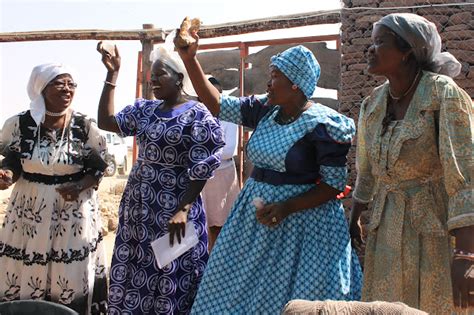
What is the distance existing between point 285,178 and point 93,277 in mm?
2024

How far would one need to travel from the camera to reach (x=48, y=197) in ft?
14.2

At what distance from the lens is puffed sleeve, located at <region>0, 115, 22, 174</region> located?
14.3ft

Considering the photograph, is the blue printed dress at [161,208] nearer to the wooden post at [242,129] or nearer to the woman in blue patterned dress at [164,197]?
the woman in blue patterned dress at [164,197]

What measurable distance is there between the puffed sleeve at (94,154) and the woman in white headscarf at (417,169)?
2.26 metres

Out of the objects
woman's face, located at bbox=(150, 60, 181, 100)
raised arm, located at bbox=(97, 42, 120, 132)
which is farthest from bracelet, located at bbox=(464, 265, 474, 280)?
raised arm, located at bbox=(97, 42, 120, 132)

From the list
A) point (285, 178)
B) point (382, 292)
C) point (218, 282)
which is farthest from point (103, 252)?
point (382, 292)

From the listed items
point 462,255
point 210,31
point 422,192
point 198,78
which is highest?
point 210,31

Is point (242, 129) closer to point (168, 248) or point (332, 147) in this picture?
point (168, 248)

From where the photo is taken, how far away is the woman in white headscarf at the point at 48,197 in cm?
434

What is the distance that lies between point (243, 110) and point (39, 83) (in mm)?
1709

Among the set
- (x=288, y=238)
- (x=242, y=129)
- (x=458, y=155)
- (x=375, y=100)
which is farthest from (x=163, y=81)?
(x=242, y=129)

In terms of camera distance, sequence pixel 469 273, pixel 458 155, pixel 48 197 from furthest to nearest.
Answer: pixel 48 197
pixel 458 155
pixel 469 273

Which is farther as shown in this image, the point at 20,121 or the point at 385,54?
the point at 20,121

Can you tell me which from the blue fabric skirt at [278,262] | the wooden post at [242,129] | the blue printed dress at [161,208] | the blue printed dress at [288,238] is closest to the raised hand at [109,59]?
the blue printed dress at [161,208]
